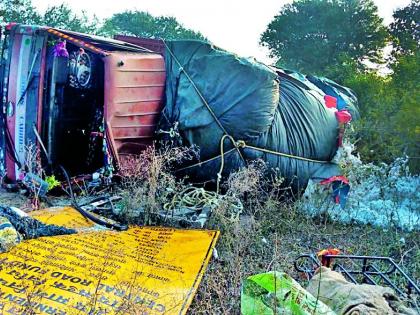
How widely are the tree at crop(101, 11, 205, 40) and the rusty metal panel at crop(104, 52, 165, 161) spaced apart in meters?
21.6

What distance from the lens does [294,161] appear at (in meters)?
5.38

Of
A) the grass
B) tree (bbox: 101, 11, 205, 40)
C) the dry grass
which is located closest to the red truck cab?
the grass

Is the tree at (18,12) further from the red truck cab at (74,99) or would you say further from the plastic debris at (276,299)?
the plastic debris at (276,299)

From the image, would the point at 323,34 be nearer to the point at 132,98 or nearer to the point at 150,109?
the point at 150,109

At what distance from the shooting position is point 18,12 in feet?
63.5

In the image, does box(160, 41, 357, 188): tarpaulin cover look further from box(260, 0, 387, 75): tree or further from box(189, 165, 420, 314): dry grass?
box(260, 0, 387, 75): tree

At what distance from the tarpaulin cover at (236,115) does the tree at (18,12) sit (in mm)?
15671

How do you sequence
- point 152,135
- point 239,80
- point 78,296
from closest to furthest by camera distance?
point 78,296, point 239,80, point 152,135

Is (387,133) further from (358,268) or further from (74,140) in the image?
(74,140)

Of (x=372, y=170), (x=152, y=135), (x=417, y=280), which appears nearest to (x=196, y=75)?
(x=152, y=135)

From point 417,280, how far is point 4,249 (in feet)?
10.2

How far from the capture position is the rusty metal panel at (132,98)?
5152 millimetres

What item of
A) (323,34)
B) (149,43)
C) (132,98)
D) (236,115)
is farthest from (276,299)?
(323,34)

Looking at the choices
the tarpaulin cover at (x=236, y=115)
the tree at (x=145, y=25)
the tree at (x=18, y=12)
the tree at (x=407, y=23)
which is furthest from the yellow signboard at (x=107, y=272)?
the tree at (x=145, y=25)
